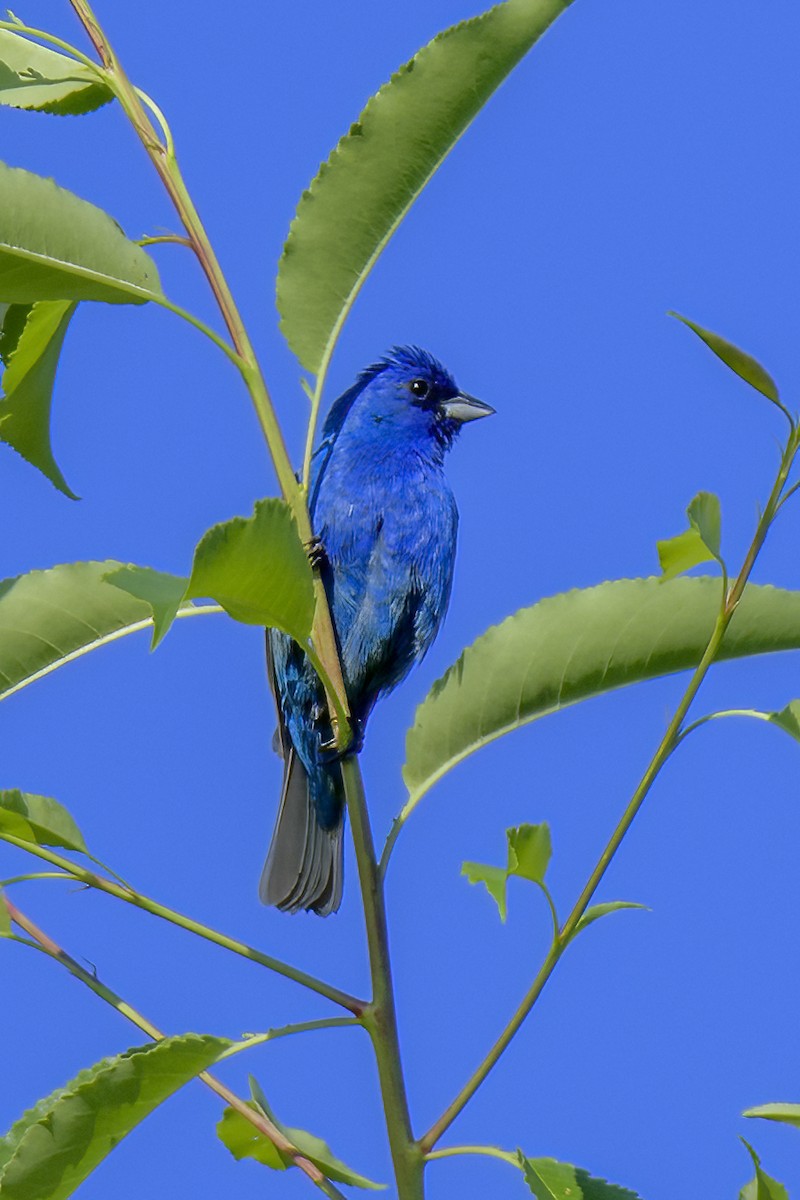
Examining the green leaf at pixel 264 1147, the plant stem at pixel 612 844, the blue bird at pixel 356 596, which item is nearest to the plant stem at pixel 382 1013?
the plant stem at pixel 612 844

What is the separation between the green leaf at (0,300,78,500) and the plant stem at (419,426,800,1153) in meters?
1.21

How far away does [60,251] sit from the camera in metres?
2.19

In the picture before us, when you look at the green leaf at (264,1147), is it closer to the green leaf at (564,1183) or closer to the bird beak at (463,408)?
the green leaf at (564,1183)

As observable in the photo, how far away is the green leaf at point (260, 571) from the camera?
1.65m

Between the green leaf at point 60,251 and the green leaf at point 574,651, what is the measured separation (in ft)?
2.38

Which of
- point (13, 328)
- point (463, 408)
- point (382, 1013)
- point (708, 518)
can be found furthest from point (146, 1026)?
point (463, 408)

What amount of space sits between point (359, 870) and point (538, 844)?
0.24 m

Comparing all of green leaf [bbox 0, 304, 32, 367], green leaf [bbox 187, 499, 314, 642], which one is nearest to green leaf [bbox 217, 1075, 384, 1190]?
green leaf [bbox 187, 499, 314, 642]

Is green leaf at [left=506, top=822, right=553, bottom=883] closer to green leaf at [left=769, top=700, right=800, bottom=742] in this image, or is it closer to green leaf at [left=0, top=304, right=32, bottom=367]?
green leaf at [left=769, top=700, right=800, bottom=742]

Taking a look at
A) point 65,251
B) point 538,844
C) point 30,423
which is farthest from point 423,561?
point 538,844

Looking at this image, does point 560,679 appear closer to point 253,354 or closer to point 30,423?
point 253,354

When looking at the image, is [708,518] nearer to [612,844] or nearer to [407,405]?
[612,844]

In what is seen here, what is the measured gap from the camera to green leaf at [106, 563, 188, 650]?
1.52m

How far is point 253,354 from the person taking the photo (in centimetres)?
212
